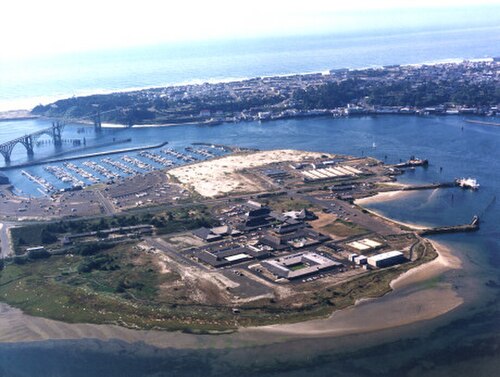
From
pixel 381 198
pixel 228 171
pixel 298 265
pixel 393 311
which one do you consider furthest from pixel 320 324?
pixel 228 171

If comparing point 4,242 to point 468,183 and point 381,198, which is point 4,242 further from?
point 468,183

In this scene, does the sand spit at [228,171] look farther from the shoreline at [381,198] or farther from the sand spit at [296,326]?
the sand spit at [296,326]

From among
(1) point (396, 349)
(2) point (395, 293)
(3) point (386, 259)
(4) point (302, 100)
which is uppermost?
(4) point (302, 100)

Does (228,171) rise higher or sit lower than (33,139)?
lower

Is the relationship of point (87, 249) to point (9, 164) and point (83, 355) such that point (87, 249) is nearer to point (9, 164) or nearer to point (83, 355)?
point (83, 355)

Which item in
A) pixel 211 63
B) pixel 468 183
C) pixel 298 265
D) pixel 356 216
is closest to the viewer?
pixel 298 265

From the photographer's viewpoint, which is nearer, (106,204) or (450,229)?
(450,229)

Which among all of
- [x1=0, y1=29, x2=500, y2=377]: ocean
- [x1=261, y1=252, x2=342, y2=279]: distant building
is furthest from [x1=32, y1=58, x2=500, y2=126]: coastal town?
[x1=261, y1=252, x2=342, y2=279]: distant building

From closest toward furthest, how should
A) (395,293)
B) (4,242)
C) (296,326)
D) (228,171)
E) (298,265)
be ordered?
(296,326) → (395,293) → (298,265) → (4,242) → (228,171)
